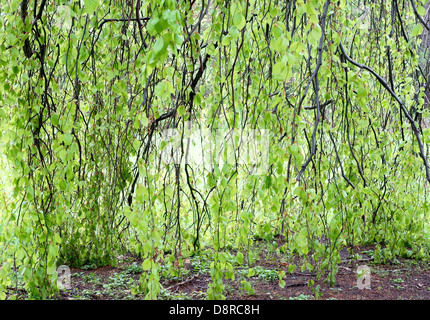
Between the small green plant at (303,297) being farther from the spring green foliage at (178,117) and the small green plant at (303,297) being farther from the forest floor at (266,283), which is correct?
the spring green foliage at (178,117)

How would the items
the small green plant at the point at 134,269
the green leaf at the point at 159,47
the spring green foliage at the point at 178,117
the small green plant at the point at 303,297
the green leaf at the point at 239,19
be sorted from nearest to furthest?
the green leaf at the point at 159,47
the green leaf at the point at 239,19
the spring green foliage at the point at 178,117
the small green plant at the point at 303,297
the small green plant at the point at 134,269

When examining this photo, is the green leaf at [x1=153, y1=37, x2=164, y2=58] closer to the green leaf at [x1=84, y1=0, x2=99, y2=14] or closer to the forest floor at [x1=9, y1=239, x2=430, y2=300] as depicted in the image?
the green leaf at [x1=84, y1=0, x2=99, y2=14]

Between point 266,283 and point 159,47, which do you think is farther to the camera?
point 266,283

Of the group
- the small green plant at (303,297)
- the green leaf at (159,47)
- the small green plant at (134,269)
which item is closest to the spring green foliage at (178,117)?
the green leaf at (159,47)

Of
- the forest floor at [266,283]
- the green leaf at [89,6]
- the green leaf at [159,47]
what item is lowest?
the forest floor at [266,283]

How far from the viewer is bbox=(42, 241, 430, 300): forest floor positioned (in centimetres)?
243

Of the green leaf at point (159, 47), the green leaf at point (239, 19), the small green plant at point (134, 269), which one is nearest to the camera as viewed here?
the green leaf at point (159, 47)

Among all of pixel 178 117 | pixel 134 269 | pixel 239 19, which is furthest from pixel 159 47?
pixel 134 269

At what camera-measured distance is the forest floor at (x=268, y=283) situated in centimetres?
243

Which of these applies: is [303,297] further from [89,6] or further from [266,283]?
[89,6]

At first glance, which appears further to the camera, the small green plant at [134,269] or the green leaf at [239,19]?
the small green plant at [134,269]

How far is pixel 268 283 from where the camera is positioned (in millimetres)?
2705

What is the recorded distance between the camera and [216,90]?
170cm
